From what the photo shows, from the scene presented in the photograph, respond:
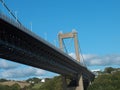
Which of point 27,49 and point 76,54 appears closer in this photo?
point 27,49

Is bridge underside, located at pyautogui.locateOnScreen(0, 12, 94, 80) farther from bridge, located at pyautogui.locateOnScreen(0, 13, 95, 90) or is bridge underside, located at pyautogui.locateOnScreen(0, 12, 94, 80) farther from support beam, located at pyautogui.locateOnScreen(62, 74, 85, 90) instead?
support beam, located at pyautogui.locateOnScreen(62, 74, 85, 90)

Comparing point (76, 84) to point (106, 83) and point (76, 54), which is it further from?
point (106, 83)

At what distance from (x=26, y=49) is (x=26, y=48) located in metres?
0.14

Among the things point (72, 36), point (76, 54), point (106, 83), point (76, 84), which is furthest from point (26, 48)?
point (106, 83)

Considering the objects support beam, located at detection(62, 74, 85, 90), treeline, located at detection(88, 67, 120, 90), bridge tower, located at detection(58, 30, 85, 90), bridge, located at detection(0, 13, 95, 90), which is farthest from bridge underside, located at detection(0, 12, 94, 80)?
treeline, located at detection(88, 67, 120, 90)

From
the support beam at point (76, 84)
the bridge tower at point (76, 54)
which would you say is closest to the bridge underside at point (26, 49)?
the support beam at point (76, 84)

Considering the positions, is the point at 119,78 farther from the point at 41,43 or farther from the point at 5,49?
the point at 5,49

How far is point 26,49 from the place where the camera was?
57.9m

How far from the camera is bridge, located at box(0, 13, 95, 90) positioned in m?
49.1

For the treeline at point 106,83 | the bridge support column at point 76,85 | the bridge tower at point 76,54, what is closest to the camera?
the bridge support column at point 76,85

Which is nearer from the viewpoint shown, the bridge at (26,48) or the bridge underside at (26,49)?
the bridge at (26,48)

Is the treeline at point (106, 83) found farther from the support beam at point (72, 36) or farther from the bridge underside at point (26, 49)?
the bridge underside at point (26, 49)

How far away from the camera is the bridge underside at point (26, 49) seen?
1948 inches

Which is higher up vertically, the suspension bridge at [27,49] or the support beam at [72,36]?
the support beam at [72,36]
